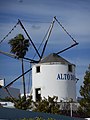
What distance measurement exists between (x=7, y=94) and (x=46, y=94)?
60.9 feet

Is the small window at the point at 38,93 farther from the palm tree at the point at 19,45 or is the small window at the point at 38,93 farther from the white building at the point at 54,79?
the palm tree at the point at 19,45

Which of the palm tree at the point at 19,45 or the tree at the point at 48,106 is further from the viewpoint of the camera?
the palm tree at the point at 19,45

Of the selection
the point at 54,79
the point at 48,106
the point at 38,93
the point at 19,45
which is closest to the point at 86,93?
the point at 48,106

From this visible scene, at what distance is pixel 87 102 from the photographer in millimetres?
49750

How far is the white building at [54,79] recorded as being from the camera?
58.7 metres

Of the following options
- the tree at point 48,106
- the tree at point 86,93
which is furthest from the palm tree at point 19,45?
the tree at point 86,93

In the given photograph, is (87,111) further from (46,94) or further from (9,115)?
(9,115)

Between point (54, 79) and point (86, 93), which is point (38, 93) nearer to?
point (54, 79)

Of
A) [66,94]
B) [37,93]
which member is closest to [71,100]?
[66,94]

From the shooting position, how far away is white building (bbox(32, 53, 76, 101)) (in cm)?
5872

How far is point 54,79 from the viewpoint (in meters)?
58.6

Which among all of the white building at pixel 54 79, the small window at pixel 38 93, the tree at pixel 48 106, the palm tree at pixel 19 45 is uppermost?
the palm tree at pixel 19 45

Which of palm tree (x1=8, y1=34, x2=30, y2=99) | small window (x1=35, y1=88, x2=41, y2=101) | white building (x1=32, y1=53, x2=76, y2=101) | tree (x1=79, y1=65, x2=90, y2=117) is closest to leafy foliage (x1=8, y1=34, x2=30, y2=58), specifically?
palm tree (x1=8, y1=34, x2=30, y2=99)

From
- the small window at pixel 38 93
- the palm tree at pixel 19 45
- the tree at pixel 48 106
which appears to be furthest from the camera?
the palm tree at pixel 19 45
